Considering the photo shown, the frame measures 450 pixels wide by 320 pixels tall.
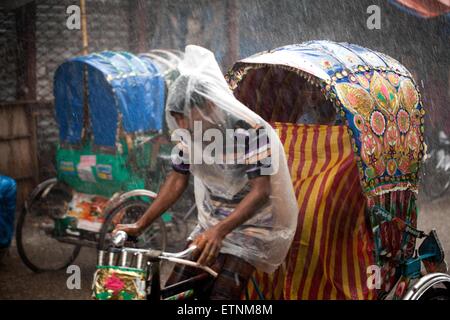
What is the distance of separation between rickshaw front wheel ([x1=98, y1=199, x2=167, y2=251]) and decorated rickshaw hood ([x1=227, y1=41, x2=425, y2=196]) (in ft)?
7.07

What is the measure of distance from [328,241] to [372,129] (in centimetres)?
77

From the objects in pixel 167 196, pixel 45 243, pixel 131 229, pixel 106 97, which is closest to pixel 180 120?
pixel 167 196

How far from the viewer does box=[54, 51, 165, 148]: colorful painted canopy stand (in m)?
6.34

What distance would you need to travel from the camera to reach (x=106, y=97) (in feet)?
20.9

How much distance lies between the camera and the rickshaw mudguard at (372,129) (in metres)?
3.83

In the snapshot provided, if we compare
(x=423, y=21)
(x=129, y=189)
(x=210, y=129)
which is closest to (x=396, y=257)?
(x=210, y=129)

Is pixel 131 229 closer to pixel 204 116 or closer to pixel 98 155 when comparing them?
pixel 204 116

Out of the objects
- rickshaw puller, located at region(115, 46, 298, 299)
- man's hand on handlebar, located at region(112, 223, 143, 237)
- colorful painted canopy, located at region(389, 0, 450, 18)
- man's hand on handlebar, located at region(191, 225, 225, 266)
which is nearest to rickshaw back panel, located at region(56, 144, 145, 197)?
rickshaw puller, located at region(115, 46, 298, 299)

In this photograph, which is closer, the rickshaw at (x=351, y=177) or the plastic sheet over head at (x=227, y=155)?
the plastic sheet over head at (x=227, y=155)

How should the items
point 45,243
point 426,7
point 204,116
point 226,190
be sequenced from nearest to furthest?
1. point 204,116
2. point 226,190
3. point 45,243
4. point 426,7

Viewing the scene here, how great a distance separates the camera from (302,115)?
15.7 ft

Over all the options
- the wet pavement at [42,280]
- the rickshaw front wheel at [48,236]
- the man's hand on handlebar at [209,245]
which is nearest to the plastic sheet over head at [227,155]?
the man's hand on handlebar at [209,245]

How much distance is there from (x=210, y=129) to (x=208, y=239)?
57 cm

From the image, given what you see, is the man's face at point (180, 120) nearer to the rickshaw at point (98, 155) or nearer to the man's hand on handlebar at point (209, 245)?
the man's hand on handlebar at point (209, 245)
